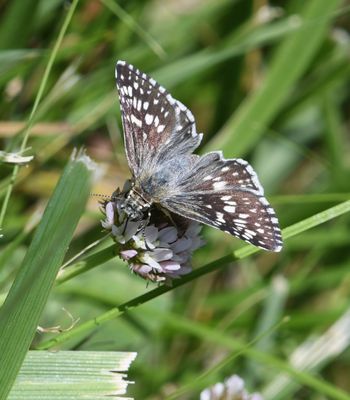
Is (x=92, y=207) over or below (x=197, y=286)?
over

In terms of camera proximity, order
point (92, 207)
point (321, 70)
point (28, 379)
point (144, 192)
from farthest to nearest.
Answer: point (321, 70) → point (92, 207) → point (144, 192) → point (28, 379)

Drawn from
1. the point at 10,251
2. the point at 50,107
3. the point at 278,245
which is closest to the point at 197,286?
the point at 50,107

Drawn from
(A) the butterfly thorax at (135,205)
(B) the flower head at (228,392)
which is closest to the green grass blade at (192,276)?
(A) the butterfly thorax at (135,205)

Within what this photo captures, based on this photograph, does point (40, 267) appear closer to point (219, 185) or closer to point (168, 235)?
point (168, 235)

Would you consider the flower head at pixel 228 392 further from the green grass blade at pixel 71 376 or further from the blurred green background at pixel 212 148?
the green grass blade at pixel 71 376

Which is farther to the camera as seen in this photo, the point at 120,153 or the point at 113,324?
the point at 120,153

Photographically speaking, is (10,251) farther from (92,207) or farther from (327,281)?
(327,281)

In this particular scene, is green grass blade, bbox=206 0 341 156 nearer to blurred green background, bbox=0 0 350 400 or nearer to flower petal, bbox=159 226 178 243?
blurred green background, bbox=0 0 350 400
